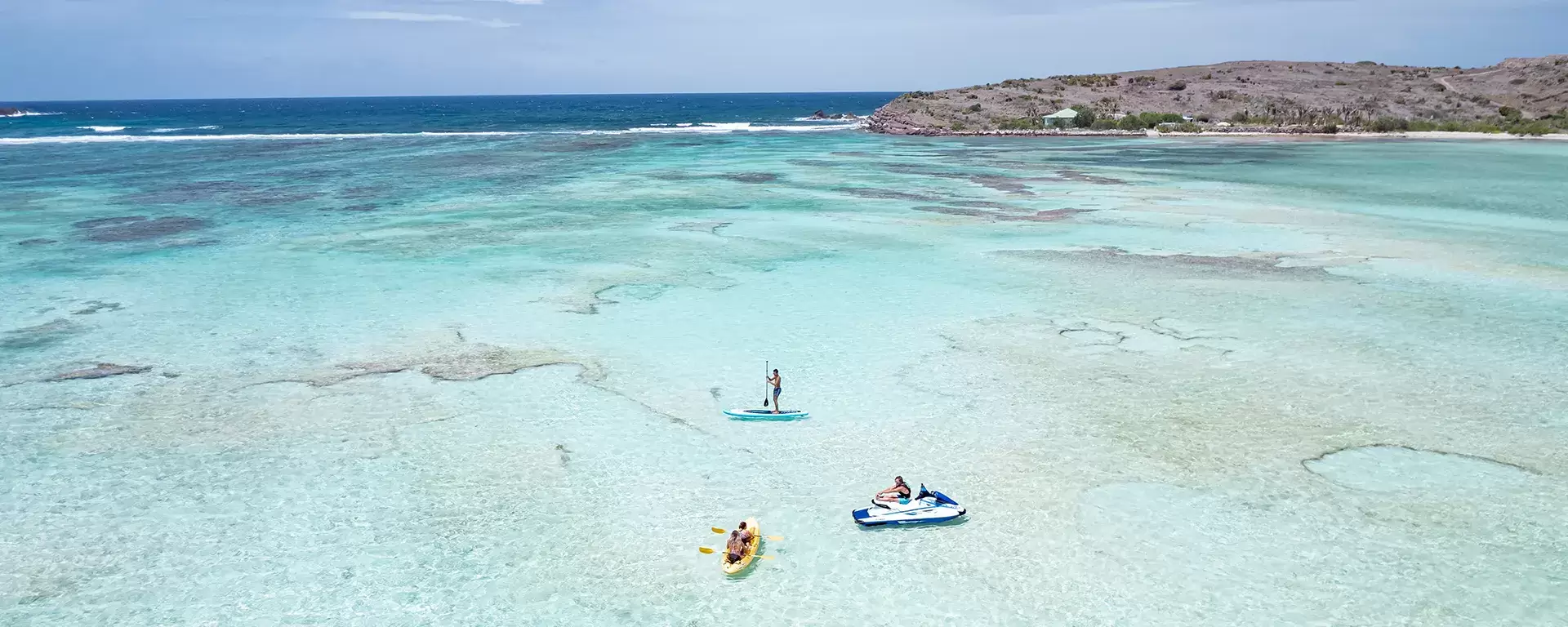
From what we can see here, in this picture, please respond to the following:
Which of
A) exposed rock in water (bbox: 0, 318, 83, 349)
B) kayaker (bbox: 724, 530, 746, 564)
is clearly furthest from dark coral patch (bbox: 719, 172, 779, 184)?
kayaker (bbox: 724, 530, 746, 564)

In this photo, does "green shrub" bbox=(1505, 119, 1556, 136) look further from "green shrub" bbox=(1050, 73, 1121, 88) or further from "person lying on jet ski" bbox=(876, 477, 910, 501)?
"person lying on jet ski" bbox=(876, 477, 910, 501)

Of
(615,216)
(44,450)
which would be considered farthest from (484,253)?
(44,450)

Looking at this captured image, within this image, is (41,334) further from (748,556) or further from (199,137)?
(199,137)

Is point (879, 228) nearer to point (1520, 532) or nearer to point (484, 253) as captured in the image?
point (484, 253)

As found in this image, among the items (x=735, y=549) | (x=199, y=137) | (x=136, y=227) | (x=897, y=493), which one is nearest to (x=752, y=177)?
(x=136, y=227)

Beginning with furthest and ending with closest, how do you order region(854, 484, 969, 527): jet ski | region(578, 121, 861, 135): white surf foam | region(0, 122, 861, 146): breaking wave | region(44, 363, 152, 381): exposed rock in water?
region(578, 121, 861, 135): white surf foam → region(0, 122, 861, 146): breaking wave → region(44, 363, 152, 381): exposed rock in water → region(854, 484, 969, 527): jet ski
